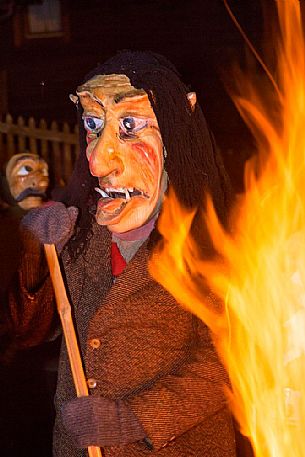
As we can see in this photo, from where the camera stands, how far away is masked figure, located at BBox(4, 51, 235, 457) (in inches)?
120

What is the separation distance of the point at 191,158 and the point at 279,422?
113 cm

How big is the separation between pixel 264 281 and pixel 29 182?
3394mm

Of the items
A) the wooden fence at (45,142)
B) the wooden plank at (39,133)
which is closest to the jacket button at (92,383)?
the wooden fence at (45,142)

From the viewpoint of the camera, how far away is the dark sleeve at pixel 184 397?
2914 mm

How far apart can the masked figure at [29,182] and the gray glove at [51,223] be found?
134 inches

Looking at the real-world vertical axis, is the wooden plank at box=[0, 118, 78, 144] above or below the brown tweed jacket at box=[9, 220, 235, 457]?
above

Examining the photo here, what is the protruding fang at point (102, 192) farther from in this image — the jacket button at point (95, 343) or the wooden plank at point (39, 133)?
the wooden plank at point (39, 133)

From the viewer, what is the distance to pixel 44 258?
3.17m

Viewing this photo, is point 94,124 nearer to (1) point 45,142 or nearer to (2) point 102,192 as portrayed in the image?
(2) point 102,192

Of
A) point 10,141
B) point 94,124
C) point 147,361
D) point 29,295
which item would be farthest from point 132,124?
point 10,141

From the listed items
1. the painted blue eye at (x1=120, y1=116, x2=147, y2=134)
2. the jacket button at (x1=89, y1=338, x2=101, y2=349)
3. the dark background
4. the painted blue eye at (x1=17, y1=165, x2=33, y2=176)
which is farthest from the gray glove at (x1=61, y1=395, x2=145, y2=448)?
the dark background

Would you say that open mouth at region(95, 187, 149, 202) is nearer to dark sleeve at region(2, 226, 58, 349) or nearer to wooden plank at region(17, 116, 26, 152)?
dark sleeve at region(2, 226, 58, 349)

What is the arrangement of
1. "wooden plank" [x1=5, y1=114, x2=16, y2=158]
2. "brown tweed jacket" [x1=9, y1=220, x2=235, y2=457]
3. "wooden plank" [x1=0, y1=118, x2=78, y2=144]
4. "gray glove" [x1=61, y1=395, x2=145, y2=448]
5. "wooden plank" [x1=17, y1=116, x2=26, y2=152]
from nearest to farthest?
"gray glove" [x1=61, y1=395, x2=145, y2=448]
"brown tweed jacket" [x1=9, y1=220, x2=235, y2=457]
"wooden plank" [x1=5, y1=114, x2=16, y2=158]
"wooden plank" [x1=0, y1=118, x2=78, y2=144]
"wooden plank" [x1=17, y1=116, x2=26, y2=152]

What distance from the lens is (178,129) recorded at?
311 cm
